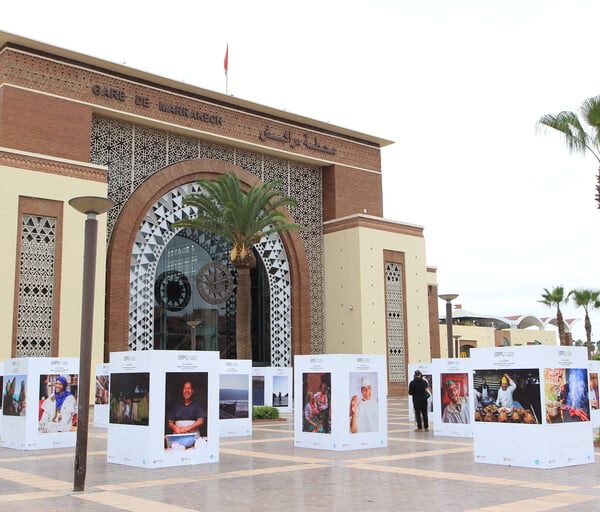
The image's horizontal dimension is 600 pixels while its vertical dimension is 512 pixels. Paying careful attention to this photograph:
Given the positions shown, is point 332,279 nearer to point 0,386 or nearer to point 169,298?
point 169,298

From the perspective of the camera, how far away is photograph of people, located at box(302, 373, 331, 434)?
1438 centimetres

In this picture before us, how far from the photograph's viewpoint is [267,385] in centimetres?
2441

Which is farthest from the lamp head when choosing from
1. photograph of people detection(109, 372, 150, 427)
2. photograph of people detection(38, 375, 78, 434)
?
photograph of people detection(38, 375, 78, 434)

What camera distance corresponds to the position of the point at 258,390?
80.0 feet

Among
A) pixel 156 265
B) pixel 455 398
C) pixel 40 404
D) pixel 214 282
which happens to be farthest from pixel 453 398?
pixel 214 282

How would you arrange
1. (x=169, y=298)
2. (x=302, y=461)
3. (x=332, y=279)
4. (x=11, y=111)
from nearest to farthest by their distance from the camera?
(x=302, y=461), (x=11, y=111), (x=169, y=298), (x=332, y=279)

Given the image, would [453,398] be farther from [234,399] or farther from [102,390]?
[102,390]

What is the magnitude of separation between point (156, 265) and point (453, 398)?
1777cm

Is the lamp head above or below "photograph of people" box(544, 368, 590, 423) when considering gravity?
above

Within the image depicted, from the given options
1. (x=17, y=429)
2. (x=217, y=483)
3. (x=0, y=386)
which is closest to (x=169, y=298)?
(x=0, y=386)

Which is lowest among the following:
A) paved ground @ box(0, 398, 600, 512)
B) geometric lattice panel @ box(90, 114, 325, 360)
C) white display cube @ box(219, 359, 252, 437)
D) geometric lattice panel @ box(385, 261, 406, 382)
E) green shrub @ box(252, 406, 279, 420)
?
paved ground @ box(0, 398, 600, 512)

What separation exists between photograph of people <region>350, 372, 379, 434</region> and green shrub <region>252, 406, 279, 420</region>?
8.53 meters

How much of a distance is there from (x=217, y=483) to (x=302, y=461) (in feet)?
8.71

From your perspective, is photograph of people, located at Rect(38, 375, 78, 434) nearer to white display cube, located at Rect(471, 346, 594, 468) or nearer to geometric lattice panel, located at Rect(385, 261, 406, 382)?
white display cube, located at Rect(471, 346, 594, 468)
